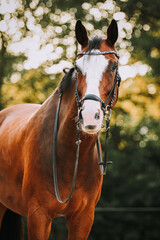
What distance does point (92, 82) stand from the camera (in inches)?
89.2

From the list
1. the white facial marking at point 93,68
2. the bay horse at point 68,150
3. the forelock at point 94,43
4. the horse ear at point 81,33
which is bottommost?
the bay horse at point 68,150

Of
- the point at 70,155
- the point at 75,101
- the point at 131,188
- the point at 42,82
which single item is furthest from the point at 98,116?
the point at 42,82

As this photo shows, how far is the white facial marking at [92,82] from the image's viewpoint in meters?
2.12

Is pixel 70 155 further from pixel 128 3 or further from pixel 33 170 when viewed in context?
pixel 128 3

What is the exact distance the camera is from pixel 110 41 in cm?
263

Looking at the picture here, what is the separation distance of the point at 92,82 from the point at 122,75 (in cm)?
856

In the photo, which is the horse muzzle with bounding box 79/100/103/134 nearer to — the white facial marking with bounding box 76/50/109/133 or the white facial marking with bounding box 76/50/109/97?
the white facial marking with bounding box 76/50/109/133

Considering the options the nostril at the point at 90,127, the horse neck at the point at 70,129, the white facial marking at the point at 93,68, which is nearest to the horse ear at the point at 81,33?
Answer: the white facial marking at the point at 93,68

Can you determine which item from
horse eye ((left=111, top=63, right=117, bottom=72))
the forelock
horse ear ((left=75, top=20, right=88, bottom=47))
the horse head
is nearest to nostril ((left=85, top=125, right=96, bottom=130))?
the horse head

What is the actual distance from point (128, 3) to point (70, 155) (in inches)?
372

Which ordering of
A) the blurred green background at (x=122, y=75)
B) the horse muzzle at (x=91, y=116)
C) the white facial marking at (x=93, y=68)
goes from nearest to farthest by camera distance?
the horse muzzle at (x=91, y=116) < the white facial marking at (x=93, y=68) < the blurred green background at (x=122, y=75)

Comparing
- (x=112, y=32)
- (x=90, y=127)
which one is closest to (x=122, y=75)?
(x=112, y=32)

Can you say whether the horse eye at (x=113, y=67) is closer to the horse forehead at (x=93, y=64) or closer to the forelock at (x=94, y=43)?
the horse forehead at (x=93, y=64)

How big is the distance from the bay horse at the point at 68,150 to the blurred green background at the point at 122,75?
7.82m
